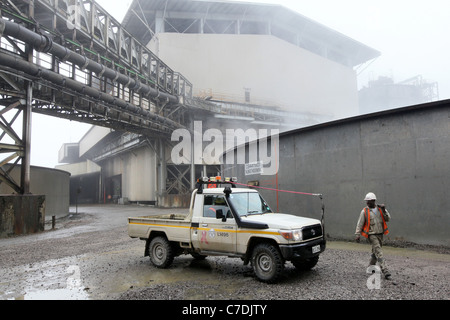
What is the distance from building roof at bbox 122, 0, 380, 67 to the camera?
3497cm

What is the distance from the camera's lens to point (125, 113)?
19781mm

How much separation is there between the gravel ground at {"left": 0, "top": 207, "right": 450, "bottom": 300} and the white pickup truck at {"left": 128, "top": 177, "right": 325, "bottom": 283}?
1.30ft

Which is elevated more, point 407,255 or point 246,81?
point 246,81

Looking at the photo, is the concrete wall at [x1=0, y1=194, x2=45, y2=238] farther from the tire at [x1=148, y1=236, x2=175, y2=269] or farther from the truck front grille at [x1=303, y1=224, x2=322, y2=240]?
the truck front grille at [x1=303, y1=224, x2=322, y2=240]

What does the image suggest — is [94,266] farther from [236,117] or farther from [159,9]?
[159,9]

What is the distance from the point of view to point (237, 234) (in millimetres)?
5770

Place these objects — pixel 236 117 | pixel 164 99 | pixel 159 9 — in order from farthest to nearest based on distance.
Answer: pixel 159 9, pixel 236 117, pixel 164 99

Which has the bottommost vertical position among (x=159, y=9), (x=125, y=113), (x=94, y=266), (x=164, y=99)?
(x=94, y=266)

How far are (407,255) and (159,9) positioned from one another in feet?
118

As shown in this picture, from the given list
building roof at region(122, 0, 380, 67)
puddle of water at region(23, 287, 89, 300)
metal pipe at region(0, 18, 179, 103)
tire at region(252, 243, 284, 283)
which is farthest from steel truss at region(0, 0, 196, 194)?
building roof at region(122, 0, 380, 67)

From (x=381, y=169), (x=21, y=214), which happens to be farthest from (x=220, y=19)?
(x=381, y=169)
